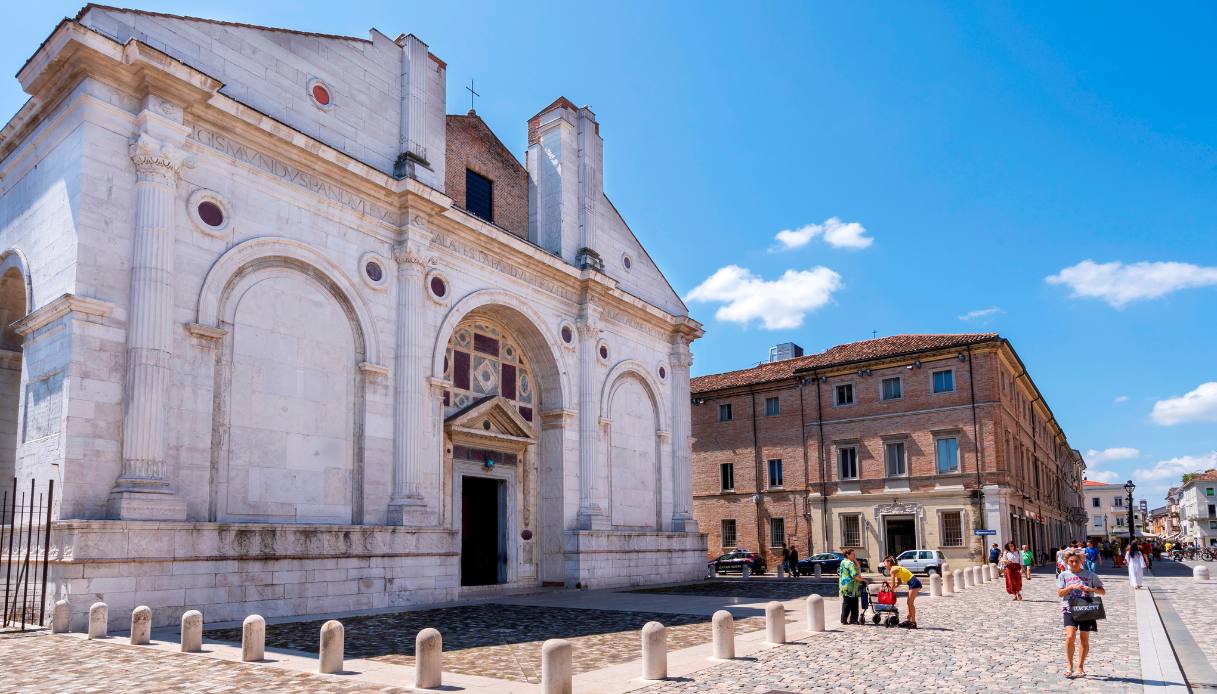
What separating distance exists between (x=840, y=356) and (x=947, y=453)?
7653 millimetres

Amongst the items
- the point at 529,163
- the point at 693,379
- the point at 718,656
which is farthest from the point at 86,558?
the point at 693,379

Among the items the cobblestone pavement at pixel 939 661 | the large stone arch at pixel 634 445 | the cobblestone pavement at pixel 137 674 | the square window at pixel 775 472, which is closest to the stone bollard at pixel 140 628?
the cobblestone pavement at pixel 137 674

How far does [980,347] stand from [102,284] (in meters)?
35.0

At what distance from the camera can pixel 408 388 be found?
1925 centimetres

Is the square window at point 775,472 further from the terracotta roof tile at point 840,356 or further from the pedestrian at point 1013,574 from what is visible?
the pedestrian at point 1013,574

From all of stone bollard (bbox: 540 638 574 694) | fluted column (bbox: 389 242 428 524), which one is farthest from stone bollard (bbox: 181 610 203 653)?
fluted column (bbox: 389 242 428 524)

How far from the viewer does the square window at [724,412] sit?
154 ft

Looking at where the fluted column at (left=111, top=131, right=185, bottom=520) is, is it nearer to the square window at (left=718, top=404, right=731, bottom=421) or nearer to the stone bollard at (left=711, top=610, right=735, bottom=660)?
the stone bollard at (left=711, top=610, right=735, bottom=660)

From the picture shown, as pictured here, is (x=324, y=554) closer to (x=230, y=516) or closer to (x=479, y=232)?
(x=230, y=516)

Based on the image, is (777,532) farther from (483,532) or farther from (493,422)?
(493,422)

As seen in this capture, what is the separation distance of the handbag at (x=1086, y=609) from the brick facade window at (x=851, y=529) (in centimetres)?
3223

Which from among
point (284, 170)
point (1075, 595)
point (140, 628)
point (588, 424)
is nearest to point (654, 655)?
point (1075, 595)

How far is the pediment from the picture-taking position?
21766 millimetres

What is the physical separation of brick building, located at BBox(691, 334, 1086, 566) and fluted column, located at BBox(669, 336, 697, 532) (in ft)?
46.8
